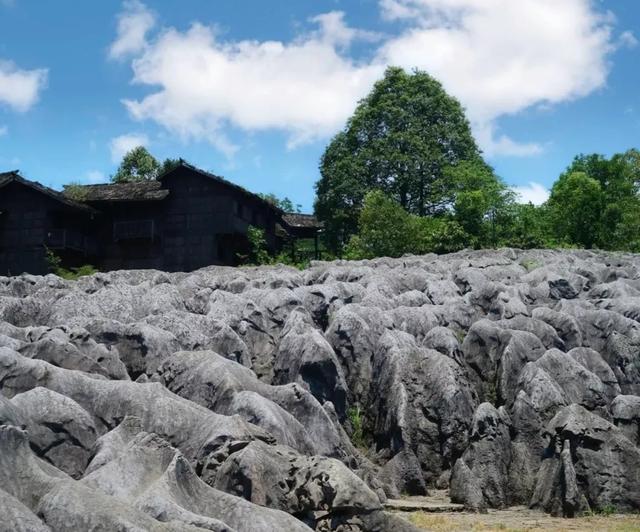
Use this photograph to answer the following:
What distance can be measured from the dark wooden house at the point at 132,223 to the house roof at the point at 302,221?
28.6 ft

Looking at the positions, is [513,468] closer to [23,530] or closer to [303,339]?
[303,339]

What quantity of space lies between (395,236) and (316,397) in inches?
1122

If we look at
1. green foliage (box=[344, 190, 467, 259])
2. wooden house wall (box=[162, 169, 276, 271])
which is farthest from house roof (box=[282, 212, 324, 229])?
green foliage (box=[344, 190, 467, 259])

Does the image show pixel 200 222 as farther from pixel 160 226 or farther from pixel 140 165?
pixel 140 165

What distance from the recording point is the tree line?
50.9 metres

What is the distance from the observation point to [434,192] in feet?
191

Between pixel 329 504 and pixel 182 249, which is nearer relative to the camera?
pixel 329 504

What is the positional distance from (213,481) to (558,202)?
44.8 metres

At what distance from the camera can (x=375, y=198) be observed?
51625 mm

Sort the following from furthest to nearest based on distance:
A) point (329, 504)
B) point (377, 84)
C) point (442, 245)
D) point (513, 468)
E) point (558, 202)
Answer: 1. point (377, 84)
2. point (558, 202)
3. point (442, 245)
4. point (513, 468)
5. point (329, 504)

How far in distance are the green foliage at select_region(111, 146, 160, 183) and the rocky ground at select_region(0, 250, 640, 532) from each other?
3417 centimetres

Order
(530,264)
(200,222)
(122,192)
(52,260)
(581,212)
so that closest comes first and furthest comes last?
(530,264)
(52,260)
(200,222)
(581,212)
(122,192)

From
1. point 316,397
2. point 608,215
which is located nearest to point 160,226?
point 608,215

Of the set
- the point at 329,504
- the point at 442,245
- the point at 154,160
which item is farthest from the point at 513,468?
the point at 154,160
